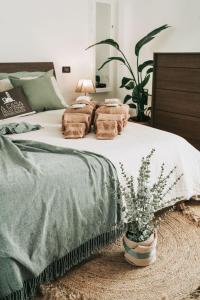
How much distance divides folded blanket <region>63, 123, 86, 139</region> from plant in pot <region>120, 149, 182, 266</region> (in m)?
0.49

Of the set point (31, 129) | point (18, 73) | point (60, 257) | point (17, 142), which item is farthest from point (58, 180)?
point (18, 73)

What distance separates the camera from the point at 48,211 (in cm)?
158

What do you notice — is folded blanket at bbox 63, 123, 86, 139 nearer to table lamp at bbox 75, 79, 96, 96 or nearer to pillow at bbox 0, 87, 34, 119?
pillow at bbox 0, 87, 34, 119

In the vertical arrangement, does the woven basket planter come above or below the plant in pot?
below

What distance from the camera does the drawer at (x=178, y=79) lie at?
119 inches

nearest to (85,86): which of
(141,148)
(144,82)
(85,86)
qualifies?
(85,86)

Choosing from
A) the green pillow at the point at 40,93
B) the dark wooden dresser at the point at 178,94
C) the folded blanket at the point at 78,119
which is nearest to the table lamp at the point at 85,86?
the green pillow at the point at 40,93

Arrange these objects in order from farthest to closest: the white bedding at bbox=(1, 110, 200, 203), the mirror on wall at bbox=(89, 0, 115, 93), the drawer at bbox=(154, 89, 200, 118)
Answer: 1. the mirror on wall at bbox=(89, 0, 115, 93)
2. the drawer at bbox=(154, 89, 200, 118)
3. the white bedding at bbox=(1, 110, 200, 203)

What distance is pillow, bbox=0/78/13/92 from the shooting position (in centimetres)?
295

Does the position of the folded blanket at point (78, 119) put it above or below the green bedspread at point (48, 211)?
above

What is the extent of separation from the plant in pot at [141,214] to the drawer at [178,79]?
146 centimetres

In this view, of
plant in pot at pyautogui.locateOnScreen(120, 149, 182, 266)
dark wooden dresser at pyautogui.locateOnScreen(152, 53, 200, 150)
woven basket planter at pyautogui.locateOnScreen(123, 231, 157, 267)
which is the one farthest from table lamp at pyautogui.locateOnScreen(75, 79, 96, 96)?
woven basket planter at pyautogui.locateOnScreen(123, 231, 157, 267)

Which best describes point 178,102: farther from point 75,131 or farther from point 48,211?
point 48,211

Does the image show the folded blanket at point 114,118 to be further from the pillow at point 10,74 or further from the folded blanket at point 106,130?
the pillow at point 10,74
